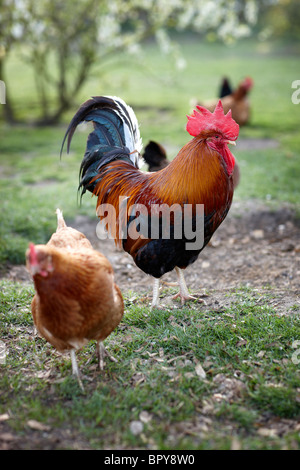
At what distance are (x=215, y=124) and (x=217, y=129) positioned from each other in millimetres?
58

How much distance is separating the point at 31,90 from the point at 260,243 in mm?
16109

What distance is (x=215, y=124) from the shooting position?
12.6ft

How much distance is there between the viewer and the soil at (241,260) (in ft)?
15.5

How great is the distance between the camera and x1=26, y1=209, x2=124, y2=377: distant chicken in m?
2.84

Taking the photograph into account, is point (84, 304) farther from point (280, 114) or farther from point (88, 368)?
point (280, 114)

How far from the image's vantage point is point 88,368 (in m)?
3.54

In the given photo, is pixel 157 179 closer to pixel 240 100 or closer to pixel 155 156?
pixel 155 156

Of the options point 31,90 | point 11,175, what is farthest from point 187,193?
point 31,90

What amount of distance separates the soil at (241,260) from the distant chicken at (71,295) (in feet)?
5.04

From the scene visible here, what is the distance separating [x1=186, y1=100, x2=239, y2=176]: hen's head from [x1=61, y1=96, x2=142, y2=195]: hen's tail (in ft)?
2.91

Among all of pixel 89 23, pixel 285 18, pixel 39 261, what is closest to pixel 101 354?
pixel 39 261

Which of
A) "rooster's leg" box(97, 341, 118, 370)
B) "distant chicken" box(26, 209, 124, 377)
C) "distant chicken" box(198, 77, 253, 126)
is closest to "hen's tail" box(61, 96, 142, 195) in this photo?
"distant chicken" box(26, 209, 124, 377)

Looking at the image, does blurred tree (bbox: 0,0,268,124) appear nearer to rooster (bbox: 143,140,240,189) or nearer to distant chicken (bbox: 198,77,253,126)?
distant chicken (bbox: 198,77,253,126)

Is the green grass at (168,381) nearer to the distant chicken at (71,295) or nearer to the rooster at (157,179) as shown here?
the distant chicken at (71,295)
